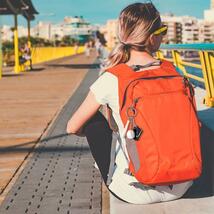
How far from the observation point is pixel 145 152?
286 cm

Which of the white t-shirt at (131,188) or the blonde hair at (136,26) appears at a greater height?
the blonde hair at (136,26)

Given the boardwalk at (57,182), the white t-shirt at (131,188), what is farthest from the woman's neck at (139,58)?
the boardwalk at (57,182)

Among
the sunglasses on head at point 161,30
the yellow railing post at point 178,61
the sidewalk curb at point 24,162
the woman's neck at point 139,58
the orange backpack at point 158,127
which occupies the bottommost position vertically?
the sidewalk curb at point 24,162

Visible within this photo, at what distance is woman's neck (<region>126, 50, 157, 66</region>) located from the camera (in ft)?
10.1

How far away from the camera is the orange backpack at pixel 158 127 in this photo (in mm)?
2842

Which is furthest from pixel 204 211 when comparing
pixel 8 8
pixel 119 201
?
pixel 8 8

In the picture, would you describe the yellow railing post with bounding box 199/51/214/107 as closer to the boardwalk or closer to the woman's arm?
the boardwalk

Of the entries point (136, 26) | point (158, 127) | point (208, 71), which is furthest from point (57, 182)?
point (208, 71)

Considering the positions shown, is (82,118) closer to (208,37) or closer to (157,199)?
(157,199)

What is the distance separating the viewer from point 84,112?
10.2ft

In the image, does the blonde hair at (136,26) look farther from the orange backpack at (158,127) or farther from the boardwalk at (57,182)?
the boardwalk at (57,182)

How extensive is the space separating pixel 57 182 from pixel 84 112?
1421mm

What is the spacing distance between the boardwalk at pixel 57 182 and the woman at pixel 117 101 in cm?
40

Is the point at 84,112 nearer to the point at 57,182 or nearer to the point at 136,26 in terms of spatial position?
the point at 136,26
